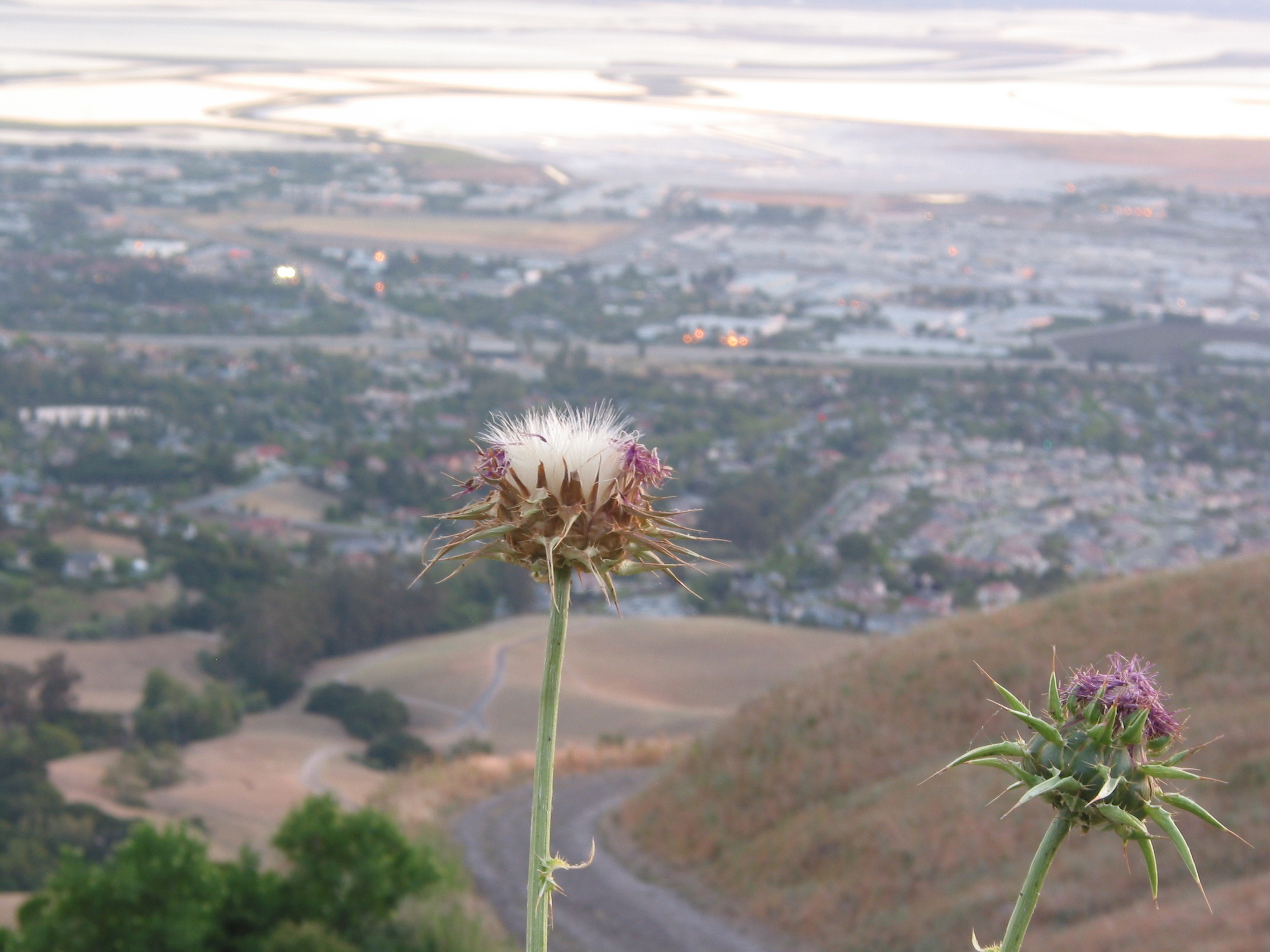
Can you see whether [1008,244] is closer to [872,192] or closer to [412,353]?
[872,192]

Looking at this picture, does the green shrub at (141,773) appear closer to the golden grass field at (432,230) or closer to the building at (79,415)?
the building at (79,415)

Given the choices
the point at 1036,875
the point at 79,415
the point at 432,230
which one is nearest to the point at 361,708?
the point at 79,415

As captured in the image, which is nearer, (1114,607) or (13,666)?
(1114,607)

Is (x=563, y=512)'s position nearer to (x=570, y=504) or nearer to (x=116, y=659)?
(x=570, y=504)

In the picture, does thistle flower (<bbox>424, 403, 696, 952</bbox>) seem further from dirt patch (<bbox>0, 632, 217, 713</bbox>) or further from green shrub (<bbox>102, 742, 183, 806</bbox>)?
dirt patch (<bbox>0, 632, 217, 713</bbox>)

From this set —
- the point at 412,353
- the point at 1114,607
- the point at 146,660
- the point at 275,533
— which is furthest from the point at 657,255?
the point at 1114,607

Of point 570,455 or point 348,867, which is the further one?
point 348,867
